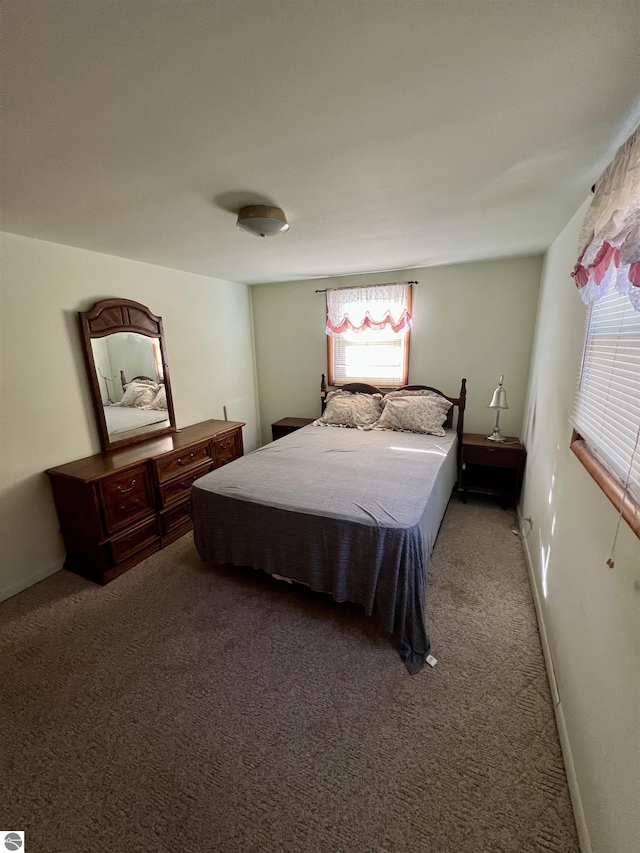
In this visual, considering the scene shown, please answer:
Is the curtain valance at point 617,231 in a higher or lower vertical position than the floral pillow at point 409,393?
higher

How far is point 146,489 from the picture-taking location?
244cm

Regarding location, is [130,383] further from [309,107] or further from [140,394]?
[309,107]

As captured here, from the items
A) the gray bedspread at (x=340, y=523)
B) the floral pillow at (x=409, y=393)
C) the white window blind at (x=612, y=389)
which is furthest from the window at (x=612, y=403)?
the floral pillow at (x=409, y=393)

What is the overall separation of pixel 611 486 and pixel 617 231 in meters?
0.77

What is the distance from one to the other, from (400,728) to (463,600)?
85 cm

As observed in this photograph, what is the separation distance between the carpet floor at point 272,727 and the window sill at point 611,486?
1.00 meters

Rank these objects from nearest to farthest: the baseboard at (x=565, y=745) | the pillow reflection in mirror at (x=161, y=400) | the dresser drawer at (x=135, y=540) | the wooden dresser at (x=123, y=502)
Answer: the baseboard at (x=565, y=745) < the wooden dresser at (x=123, y=502) < the dresser drawer at (x=135, y=540) < the pillow reflection in mirror at (x=161, y=400)

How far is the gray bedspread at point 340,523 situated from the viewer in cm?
162

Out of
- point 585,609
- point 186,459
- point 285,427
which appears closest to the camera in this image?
point 585,609

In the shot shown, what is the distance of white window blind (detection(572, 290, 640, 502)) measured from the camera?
1.05 m

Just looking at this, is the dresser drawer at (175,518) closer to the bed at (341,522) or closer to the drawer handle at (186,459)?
the drawer handle at (186,459)

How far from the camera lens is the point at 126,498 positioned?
2.29 meters

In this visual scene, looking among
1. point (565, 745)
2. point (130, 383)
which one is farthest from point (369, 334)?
point (565, 745)

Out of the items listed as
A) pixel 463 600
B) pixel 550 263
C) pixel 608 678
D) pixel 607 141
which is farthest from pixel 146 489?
pixel 550 263
